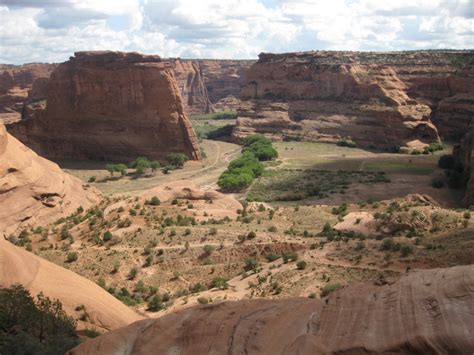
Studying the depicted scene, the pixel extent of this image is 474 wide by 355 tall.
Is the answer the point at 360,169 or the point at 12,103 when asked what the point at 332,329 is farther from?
the point at 12,103

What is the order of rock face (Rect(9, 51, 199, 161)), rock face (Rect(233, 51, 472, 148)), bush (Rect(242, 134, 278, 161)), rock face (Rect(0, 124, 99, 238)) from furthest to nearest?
rock face (Rect(233, 51, 472, 148)), bush (Rect(242, 134, 278, 161)), rock face (Rect(9, 51, 199, 161)), rock face (Rect(0, 124, 99, 238))

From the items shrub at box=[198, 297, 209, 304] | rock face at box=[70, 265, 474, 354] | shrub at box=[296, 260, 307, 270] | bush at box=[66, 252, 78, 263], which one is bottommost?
bush at box=[66, 252, 78, 263]

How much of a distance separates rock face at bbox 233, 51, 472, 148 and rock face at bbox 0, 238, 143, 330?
70529 millimetres

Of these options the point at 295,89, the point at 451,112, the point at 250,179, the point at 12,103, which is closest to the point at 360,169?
the point at 250,179

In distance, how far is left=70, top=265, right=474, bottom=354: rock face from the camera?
35.7ft

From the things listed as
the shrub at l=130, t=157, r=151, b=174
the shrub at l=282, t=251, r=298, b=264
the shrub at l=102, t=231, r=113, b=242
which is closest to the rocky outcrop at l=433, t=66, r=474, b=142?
the shrub at l=130, t=157, r=151, b=174

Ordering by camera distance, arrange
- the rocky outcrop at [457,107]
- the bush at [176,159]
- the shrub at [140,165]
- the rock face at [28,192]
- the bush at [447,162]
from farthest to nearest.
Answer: the rocky outcrop at [457,107] → the bush at [176,159] → the shrub at [140,165] → the bush at [447,162] → the rock face at [28,192]

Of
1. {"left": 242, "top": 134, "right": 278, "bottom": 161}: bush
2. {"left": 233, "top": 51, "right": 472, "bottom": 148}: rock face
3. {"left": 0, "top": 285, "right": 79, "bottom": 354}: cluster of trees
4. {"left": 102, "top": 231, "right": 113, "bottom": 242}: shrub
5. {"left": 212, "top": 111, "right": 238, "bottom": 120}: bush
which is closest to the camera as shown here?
{"left": 0, "top": 285, "right": 79, "bottom": 354}: cluster of trees

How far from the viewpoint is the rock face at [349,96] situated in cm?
8844

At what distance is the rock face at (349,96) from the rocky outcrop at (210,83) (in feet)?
135

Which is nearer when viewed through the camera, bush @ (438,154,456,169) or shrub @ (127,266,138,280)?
shrub @ (127,266,138,280)

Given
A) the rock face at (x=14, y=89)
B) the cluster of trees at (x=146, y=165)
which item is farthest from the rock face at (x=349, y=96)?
the rock face at (x=14, y=89)

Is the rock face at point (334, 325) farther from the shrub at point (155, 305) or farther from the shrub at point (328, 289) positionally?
the shrub at point (155, 305)

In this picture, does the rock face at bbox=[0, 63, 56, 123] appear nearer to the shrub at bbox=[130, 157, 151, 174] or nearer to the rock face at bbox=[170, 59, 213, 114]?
the shrub at bbox=[130, 157, 151, 174]
